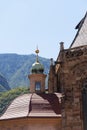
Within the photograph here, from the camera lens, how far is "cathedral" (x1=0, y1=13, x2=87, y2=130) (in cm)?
2923

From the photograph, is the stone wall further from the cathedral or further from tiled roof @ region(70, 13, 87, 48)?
tiled roof @ region(70, 13, 87, 48)

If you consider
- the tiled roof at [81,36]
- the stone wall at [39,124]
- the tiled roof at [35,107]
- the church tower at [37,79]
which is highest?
the tiled roof at [81,36]

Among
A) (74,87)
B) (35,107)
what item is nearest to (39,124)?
(35,107)

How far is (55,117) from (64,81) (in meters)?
4.47

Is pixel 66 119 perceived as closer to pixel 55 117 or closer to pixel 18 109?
pixel 55 117

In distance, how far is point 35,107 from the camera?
1358 inches

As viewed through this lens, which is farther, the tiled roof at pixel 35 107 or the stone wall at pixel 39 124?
the tiled roof at pixel 35 107

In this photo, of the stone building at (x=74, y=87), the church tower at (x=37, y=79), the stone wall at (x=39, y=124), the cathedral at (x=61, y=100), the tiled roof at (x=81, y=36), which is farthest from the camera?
the church tower at (x=37, y=79)

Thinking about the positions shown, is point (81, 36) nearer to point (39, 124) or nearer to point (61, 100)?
point (61, 100)

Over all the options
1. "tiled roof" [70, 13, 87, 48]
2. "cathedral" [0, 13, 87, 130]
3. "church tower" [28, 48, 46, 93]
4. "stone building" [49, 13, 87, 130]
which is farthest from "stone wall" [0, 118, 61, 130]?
"church tower" [28, 48, 46, 93]

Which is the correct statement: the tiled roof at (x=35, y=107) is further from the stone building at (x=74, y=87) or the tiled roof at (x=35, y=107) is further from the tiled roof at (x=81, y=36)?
the tiled roof at (x=81, y=36)

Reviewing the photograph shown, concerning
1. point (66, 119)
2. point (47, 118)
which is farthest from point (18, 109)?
point (66, 119)

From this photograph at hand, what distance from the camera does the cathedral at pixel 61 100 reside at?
29.2 metres

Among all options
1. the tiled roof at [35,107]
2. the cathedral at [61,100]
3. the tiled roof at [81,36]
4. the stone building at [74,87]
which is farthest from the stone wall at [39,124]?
the tiled roof at [81,36]
